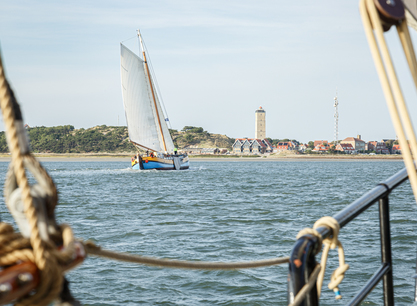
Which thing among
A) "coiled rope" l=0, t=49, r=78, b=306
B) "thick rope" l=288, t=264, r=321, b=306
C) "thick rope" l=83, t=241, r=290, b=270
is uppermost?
"coiled rope" l=0, t=49, r=78, b=306

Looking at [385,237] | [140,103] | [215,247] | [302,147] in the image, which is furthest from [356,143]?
[385,237]

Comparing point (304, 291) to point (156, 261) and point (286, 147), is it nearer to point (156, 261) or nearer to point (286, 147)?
point (156, 261)

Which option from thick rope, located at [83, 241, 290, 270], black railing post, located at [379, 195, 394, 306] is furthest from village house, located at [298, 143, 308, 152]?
thick rope, located at [83, 241, 290, 270]

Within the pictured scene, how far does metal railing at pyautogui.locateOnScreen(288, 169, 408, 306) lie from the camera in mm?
1244

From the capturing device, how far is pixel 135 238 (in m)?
11.4

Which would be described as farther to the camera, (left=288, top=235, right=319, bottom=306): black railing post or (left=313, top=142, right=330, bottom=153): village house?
(left=313, top=142, right=330, bottom=153): village house

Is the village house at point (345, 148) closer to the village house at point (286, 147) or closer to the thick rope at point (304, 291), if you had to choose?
the village house at point (286, 147)

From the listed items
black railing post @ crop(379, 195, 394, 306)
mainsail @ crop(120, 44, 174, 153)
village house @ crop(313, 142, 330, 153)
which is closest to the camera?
black railing post @ crop(379, 195, 394, 306)

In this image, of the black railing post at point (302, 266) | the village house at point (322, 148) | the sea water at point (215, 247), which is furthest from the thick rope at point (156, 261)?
the village house at point (322, 148)

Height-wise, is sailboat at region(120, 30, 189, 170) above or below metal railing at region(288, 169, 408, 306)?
above

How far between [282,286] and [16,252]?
23.1 feet

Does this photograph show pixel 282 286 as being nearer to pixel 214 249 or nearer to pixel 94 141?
pixel 214 249

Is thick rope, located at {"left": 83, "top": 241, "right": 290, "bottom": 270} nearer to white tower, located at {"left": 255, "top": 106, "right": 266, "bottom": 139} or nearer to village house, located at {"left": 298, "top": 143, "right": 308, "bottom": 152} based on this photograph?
village house, located at {"left": 298, "top": 143, "right": 308, "bottom": 152}

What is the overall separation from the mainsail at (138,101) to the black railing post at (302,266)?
1639 inches
